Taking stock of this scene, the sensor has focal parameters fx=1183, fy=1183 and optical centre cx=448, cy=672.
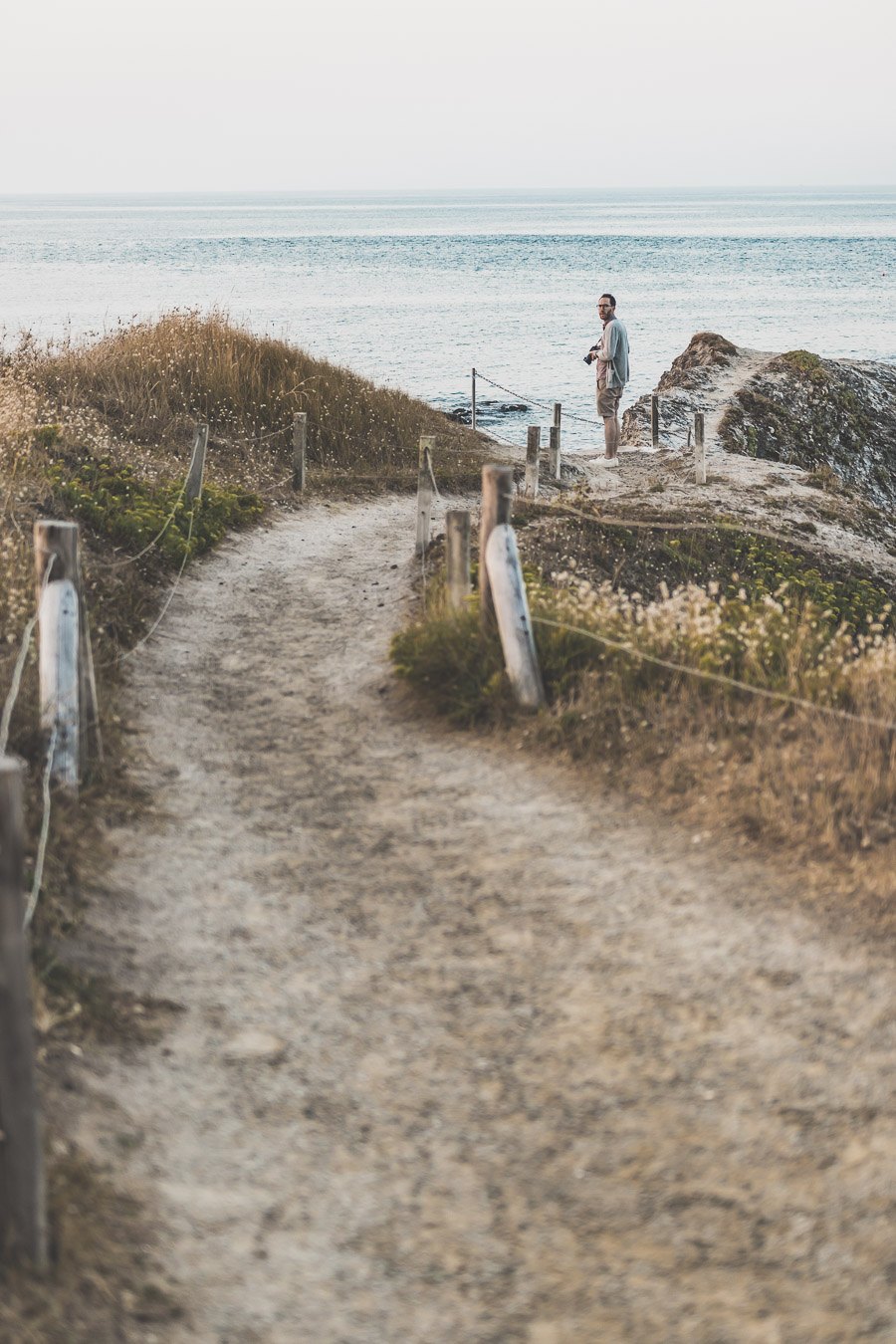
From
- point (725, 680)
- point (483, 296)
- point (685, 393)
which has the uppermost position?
point (483, 296)

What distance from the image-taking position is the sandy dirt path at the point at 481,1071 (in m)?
3.47

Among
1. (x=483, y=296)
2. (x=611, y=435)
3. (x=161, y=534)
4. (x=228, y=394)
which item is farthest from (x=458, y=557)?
(x=483, y=296)

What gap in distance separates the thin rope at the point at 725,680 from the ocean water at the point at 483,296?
1333cm

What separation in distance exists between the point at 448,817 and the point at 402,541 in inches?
289

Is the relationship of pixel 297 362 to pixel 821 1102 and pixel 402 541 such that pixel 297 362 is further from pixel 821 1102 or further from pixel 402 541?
pixel 821 1102

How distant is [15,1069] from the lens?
3.07m

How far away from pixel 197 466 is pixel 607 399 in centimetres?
803

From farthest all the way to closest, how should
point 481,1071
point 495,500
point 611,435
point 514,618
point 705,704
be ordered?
point 611,435, point 495,500, point 514,618, point 705,704, point 481,1071

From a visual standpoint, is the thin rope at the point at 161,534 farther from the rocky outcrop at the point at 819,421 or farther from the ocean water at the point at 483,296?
the rocky outcrop at the point at 819,421

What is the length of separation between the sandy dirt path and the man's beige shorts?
12310 millimetres

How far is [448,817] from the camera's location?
6508mm

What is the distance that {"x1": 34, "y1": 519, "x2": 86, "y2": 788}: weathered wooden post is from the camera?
20.4 ft

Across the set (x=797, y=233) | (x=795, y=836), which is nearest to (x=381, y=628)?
(x=795, y=836)

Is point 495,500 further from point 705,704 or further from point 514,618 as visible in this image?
point 705,704
